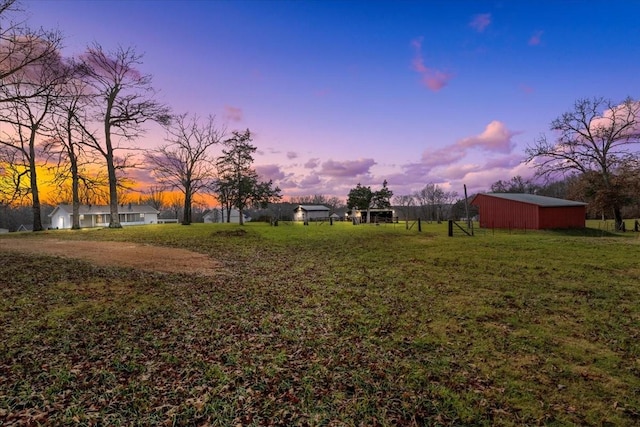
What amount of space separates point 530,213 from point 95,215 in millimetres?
68630

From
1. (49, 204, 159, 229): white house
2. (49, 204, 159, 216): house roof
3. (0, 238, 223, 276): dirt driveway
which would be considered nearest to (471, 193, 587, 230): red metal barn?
(0, 238, 223, 276): dirt driveway

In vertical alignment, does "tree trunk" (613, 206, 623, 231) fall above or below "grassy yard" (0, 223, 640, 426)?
above

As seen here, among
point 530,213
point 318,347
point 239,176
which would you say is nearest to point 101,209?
point 239,176

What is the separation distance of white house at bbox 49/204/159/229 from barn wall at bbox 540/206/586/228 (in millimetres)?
61113

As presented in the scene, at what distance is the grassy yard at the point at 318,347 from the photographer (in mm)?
4129

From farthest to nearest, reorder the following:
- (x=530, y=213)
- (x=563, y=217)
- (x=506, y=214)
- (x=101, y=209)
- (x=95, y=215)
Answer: (x=101, y=209)
(x=95, y=215)
(x=506, y=214)
(x=563, y=217)
(x=530, y=213)

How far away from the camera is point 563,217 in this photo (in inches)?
1084

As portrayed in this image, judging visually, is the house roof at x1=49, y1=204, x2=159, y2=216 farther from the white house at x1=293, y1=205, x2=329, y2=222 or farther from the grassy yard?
the grassy yard

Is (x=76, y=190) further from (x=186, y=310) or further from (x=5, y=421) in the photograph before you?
(x=5, y=421)

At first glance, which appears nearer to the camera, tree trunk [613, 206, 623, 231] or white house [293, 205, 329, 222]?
tree trunk [613, 206, 623, 231]

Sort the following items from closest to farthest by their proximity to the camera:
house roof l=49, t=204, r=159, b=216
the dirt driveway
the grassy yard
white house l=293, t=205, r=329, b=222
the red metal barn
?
the grassy yard, the dirt driveway, the red metal barn, house roof l=49, t=204, r=159, b=216, white house l=293, t=205, r=329, b=222

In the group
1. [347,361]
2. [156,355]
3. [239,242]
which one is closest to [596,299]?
[347,361]

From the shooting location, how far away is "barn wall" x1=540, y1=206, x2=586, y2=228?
26656mm

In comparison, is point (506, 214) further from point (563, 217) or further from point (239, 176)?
point (239, 176)
